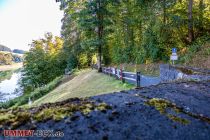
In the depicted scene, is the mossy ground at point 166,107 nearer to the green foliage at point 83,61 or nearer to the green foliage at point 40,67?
the green foliage at point 83,61

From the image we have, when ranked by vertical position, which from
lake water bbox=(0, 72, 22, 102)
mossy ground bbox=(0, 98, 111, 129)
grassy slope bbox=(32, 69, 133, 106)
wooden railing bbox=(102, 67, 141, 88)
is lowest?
lake water bbox=(0, 72, 22, 102)

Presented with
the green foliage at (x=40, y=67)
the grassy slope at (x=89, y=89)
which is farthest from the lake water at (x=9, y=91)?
the grassy slope at (x=89, y=89)

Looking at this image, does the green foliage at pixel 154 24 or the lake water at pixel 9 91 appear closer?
the green foliage at pixel 154 24

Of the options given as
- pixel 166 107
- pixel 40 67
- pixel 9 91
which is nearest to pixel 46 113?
pixel 166 107

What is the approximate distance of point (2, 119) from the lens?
2.32 metres

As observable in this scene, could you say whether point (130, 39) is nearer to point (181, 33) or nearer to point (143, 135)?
point (181, 33)

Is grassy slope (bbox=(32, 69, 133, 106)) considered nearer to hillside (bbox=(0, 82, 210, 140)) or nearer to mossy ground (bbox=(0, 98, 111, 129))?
hillside (bbox=(0, 82, 210, 140))

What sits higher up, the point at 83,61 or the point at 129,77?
the point at 83,61

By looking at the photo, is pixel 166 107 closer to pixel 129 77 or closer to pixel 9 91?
pixel 129 77

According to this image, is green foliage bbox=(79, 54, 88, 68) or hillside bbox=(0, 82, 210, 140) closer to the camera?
hillside bbox=(0, 82, 210, 140)

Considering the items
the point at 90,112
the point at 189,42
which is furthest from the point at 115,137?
the point at 189,42

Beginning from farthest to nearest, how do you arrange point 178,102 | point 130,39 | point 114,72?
point 130,39
point 114,72
point 178,102

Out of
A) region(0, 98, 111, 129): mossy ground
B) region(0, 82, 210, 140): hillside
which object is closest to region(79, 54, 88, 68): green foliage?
region(0, 82, 210, 140): hillside

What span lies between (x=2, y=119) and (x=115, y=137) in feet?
3.34
